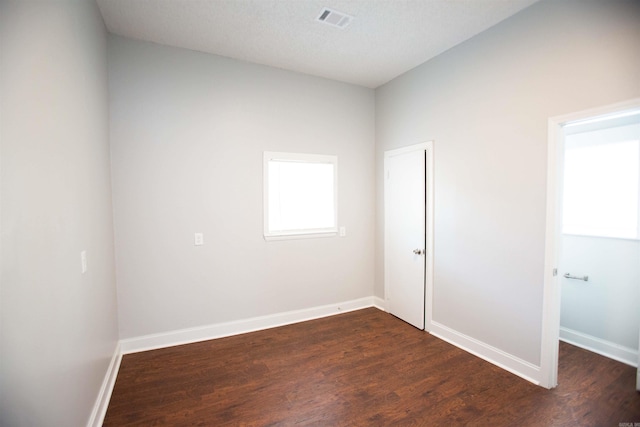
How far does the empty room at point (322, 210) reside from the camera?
1.73m

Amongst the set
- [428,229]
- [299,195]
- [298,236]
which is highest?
[299,195]

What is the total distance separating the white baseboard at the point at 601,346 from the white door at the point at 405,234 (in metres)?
1.48

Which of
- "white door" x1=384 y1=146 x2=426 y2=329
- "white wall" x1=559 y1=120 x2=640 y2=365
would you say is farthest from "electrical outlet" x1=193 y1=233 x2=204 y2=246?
"white wall" x1=559 y1=120 x2=640 y2=365

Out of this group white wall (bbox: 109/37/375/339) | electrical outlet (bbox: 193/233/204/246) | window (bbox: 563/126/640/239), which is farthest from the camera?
electrical outlet (bbox: 193/233/204/246)

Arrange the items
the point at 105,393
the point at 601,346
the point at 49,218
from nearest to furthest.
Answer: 1. the point at 49,218
2. the point at 105,393
3. the point at 601,346

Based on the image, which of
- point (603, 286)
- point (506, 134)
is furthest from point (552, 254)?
point (603, 286)

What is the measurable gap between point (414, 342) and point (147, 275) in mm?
2897

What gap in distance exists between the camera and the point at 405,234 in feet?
12.3

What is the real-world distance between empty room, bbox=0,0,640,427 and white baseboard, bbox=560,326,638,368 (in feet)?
0.06

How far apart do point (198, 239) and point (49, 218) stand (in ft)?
6.00

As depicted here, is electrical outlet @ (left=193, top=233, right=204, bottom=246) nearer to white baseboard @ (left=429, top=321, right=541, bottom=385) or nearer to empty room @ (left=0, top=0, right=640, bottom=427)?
empty room @ (left=0, top=0, right=640, bottom=427)

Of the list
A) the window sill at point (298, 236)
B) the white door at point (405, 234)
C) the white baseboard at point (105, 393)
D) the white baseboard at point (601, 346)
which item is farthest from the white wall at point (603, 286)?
the white baseboard at point (105, 393)

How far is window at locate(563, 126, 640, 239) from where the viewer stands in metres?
2.82

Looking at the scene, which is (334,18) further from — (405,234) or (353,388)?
(353,388)
